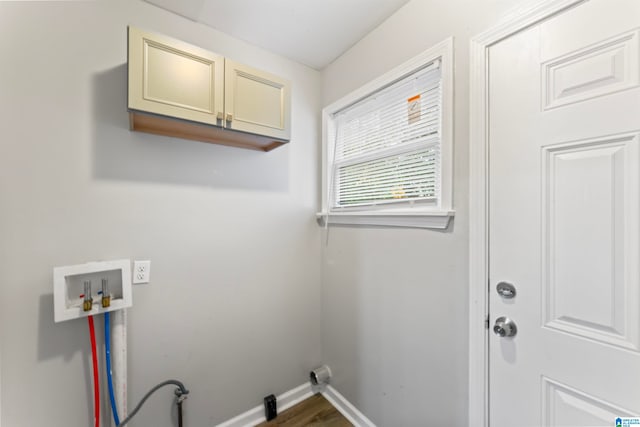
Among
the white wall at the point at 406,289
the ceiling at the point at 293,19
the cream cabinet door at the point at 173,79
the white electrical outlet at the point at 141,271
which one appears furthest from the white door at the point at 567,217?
the white electrical outlet at the point at 141,271

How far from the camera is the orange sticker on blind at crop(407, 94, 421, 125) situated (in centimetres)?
137

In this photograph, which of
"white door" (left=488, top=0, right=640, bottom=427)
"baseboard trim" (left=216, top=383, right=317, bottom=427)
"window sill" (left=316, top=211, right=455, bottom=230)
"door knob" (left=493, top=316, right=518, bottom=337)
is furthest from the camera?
"baseboard trim" (left=216, top=383, right=317, bottom=427)

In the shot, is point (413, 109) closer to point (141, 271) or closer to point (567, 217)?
point (567, 217)

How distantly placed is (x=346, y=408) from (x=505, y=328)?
51.3 inches

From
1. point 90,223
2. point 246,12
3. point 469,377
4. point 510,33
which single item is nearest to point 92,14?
point 246,12

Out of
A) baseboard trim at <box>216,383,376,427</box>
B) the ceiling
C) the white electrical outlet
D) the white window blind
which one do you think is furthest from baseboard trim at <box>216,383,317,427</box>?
the ceiling

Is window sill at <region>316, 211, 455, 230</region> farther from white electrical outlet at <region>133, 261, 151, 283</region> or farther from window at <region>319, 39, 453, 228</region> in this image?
white electrical outlet at <region>133, 261, 151, 283</region>

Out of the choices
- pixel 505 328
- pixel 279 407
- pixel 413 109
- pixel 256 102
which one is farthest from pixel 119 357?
pixel 413 109

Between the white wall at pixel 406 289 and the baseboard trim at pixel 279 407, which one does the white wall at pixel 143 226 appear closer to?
the baseboard trim at pixel 279 407

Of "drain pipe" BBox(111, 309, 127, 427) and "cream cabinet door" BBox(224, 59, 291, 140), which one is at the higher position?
"cream cabinet door" BBox(224, 59, 291, 140)

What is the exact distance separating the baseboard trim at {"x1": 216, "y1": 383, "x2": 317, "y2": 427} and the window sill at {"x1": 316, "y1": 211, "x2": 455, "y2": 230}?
1.28m

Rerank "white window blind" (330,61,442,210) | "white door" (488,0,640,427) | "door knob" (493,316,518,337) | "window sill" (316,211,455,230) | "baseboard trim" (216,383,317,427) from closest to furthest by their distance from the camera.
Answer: "white door" (488,0,640,427)
"door knob" (493,316,518,337)
"window sill" (316,211,455,230)
"white window blind" (330,61,442,210)
"baseboard trim" (216,383,317,427)

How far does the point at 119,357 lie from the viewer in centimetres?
124

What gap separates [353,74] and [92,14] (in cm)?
143
